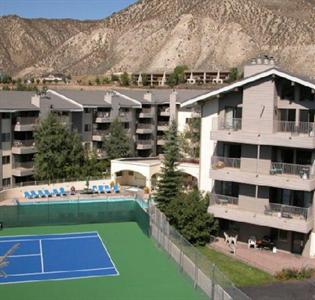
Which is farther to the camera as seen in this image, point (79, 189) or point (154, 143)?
point (154, 143)

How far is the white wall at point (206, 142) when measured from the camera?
31469 mm

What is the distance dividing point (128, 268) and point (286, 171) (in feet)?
32.0

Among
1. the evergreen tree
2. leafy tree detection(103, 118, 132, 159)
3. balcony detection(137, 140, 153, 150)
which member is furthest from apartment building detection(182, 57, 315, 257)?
balcony detection(137, 140, 153, 150)

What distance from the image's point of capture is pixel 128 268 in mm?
25891

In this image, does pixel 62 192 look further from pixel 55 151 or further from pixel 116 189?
pixel 116 189

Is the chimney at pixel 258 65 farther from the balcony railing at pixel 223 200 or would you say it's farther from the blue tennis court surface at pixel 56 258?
the blue tennis court surface at pixel 56 258

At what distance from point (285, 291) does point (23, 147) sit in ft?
101

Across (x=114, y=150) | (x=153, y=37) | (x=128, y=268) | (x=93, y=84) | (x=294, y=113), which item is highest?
(x=153, y=37)

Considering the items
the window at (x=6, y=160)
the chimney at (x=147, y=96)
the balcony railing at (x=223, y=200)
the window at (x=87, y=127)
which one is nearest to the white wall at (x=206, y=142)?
the balcony railing at (x=223, y=200)

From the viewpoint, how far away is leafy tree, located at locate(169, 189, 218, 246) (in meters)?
29.1

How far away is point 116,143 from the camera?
2098 inches

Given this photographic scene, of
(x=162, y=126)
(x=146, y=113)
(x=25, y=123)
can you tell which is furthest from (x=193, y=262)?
(x=162, y=126)

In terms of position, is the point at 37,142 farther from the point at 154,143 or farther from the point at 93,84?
the point at 93,84

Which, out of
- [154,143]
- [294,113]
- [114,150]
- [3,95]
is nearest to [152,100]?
[154,143]
